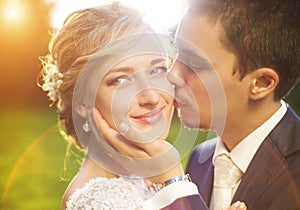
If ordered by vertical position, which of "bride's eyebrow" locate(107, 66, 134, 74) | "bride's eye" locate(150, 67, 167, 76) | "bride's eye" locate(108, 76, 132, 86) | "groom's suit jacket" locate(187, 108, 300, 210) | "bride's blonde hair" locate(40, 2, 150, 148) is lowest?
"groom's suit jacket" locate(187, 108, 300, 210)

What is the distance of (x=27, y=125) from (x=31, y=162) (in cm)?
28

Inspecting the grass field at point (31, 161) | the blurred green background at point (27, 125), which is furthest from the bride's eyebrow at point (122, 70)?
the grass field at point (31, 161)

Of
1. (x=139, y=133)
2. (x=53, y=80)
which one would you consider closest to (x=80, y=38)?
(x=53, y=80)

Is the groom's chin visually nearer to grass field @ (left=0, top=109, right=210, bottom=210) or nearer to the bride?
the bride

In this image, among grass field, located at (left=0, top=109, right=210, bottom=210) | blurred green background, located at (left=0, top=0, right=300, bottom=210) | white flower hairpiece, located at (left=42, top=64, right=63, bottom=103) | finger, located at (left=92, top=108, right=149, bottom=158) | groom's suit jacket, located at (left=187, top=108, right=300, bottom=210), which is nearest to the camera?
groom's suit jacket, located at (left=187, top=108, right=300, bottom=210)

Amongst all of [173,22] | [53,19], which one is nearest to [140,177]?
[173,22]

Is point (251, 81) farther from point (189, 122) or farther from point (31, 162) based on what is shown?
point (31, 162)

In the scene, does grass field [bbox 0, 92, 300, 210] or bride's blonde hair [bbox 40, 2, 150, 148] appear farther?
grass field [bbox 0, 92, 300, 210]

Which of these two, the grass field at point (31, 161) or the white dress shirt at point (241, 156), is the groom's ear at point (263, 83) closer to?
the white dress shirt at point (241, 156)

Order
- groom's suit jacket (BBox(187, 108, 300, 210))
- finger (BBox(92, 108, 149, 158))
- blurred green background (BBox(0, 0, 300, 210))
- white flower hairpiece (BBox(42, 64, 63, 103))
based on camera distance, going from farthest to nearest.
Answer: blurred green background (BBox(0, 0, 300, 210)) < white flower hairpiece (BBox(42, 64, 63, 103)) < finger (BBox(92, 108, 149, 158)) < groom's suit jacket (BBox(187, 108, 300, 210))

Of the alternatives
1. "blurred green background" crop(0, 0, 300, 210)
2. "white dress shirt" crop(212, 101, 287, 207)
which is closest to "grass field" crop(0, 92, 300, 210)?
"blurred green background" crop(0, 0, 300, 210)

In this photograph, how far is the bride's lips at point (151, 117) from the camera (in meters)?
1.35

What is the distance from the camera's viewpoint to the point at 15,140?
268cm

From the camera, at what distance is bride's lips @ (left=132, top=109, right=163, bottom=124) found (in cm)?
135
